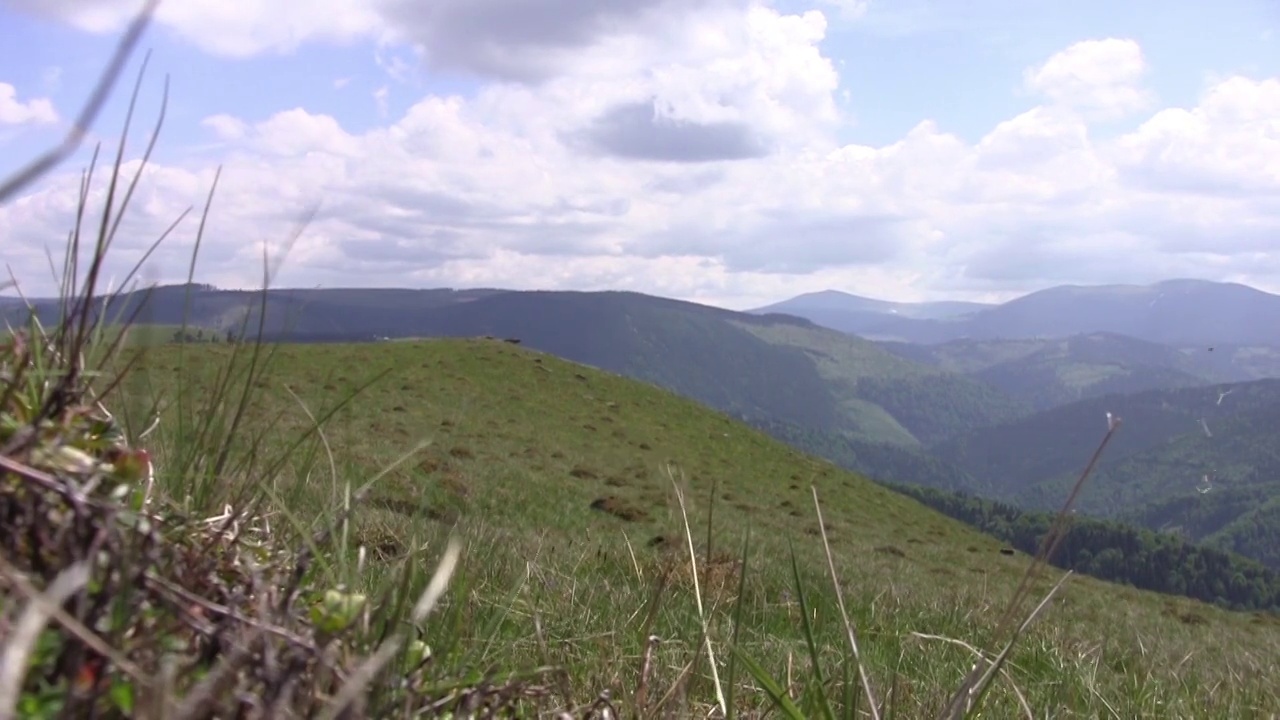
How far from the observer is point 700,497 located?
39.0m

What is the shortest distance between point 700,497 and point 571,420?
14.8m

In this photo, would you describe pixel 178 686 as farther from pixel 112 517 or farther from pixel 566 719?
pixel 566 719

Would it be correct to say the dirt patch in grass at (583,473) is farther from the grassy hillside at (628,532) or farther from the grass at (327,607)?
the grass at (327,607)

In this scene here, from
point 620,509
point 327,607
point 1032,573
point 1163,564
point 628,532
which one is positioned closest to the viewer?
point 327,607

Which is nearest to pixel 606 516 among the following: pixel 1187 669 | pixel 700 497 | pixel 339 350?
pixel 700 497

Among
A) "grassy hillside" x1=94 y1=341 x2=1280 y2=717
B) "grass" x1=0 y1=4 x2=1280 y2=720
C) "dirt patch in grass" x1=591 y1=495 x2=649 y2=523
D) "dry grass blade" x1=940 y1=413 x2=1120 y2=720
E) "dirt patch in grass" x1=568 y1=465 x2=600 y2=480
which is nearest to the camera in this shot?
"grass" x1=0 y1=4 x2=1280 y2=720

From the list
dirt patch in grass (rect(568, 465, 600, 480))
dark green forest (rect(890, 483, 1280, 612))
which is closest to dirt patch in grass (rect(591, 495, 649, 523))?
dirt patch in grass (rect(568, 465, 600, 480))

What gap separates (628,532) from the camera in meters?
23.3

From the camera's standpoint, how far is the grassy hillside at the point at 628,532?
9.00 ft

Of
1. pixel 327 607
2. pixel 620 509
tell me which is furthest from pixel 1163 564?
pixel 327 607

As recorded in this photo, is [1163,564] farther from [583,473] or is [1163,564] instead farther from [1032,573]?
[1032,573]

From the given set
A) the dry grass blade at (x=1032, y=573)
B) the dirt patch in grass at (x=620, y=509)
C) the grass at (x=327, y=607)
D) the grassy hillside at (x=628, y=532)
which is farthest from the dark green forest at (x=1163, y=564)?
the dry grass blade at (x=1032, y=573)

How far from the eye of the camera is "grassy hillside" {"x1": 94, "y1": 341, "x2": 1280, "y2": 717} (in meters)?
2.74

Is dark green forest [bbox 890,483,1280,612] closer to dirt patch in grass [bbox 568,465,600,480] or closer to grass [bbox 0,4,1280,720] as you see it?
dirt patch in grass [bbox 568,465,600,480]
